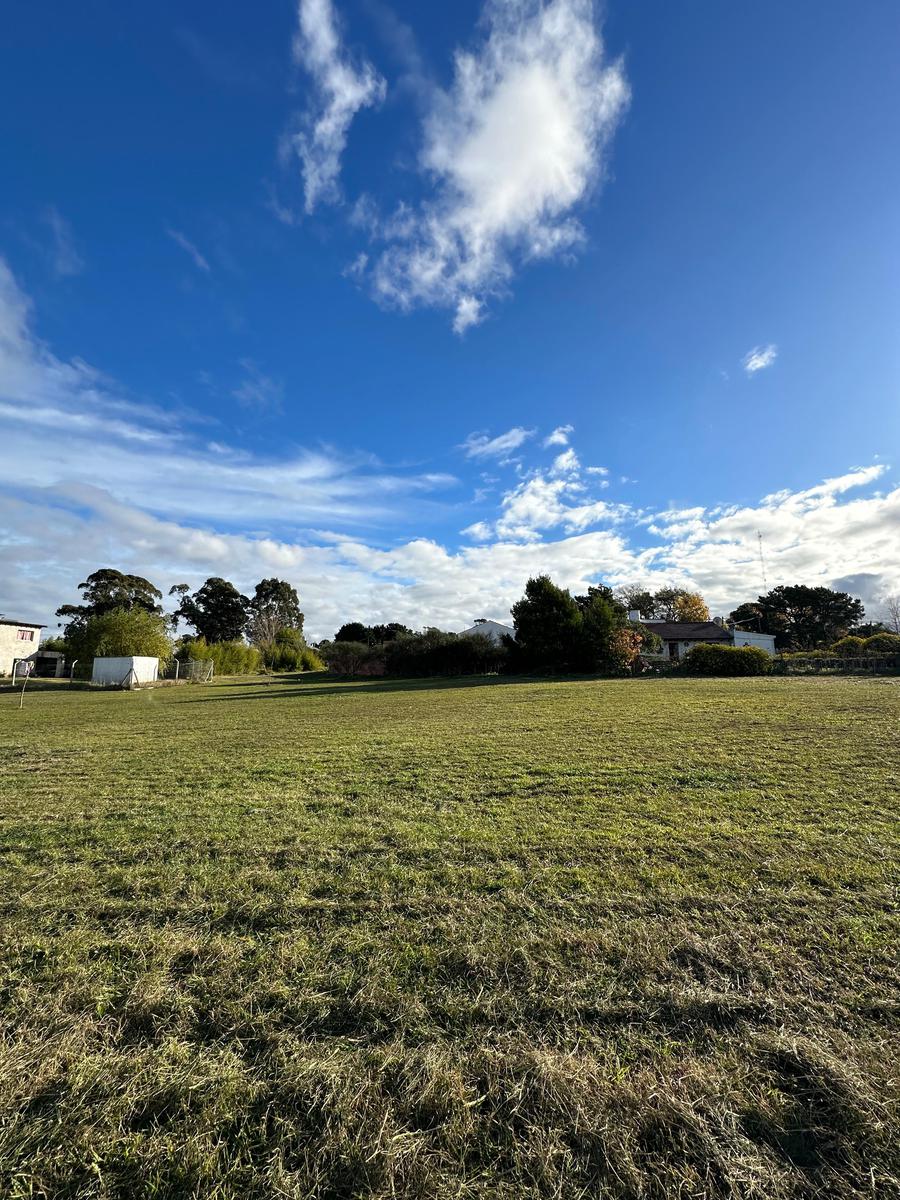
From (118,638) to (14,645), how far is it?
15229 mm

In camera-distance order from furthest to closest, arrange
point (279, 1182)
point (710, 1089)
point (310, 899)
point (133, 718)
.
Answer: point (133, 718)
point (310, 899)
point (710, 1089)
point (279, 1182)

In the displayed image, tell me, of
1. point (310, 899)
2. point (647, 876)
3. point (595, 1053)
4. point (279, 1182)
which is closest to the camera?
point (279, 1182)

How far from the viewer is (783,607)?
2263 inches

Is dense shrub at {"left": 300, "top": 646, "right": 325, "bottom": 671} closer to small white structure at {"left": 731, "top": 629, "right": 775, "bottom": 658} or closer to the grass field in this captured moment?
small white structure at {"left": 731, "top": 629, "right": 775, "bottom": 658}

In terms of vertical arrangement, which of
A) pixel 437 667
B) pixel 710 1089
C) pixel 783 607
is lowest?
pixel 710 1089

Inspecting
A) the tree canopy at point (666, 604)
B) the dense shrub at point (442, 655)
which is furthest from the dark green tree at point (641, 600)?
the dense shrub at point (442, 655)

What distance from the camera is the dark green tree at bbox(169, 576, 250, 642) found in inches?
2406

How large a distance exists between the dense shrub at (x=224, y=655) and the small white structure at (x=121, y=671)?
9883 millimetres

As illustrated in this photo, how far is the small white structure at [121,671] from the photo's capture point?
26.3 m

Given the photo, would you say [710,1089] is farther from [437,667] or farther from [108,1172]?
[437,667]

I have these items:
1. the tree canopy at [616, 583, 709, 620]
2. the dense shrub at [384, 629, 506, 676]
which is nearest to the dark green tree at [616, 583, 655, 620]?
the tree canopy at [616, 583, 709, 620]

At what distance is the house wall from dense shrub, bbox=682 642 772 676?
45.4 meters

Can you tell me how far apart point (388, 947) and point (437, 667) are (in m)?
31.5

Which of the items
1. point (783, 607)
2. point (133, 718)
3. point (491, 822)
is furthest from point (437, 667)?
point (783, 607)
